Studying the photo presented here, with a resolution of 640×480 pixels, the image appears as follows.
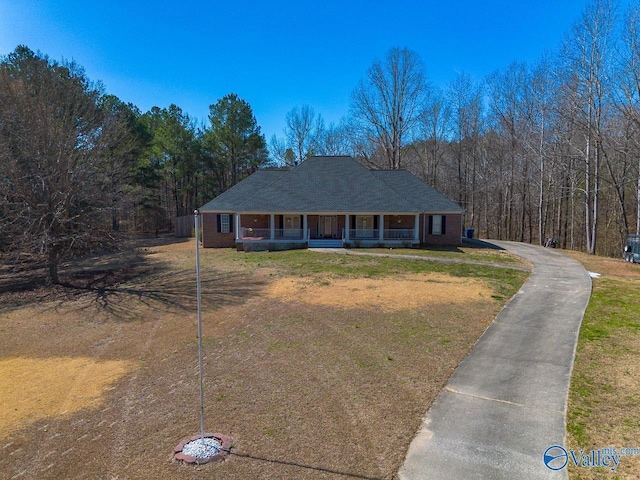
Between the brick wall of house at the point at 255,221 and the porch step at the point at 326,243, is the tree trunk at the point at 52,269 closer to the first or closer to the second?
the brick wall of house at the point at 255,221

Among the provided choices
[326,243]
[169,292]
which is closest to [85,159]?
[169,292]

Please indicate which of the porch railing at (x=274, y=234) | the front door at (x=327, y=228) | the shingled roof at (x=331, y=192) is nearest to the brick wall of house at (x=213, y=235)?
the shingled roof at (x=331, y=192)

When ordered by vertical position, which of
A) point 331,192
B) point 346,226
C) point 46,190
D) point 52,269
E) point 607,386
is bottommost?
point 607,386

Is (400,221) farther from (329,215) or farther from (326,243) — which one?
(326,243)

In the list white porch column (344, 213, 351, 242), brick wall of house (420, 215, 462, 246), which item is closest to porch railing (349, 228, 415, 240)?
white porch column (344, 213, 351, 242)

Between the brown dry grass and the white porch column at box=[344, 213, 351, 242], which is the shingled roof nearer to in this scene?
the white porch column at box=[344, 213, 351, 242]

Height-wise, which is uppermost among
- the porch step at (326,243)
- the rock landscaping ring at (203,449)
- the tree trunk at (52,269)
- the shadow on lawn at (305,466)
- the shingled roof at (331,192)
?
the shingled roof at (331,192)
